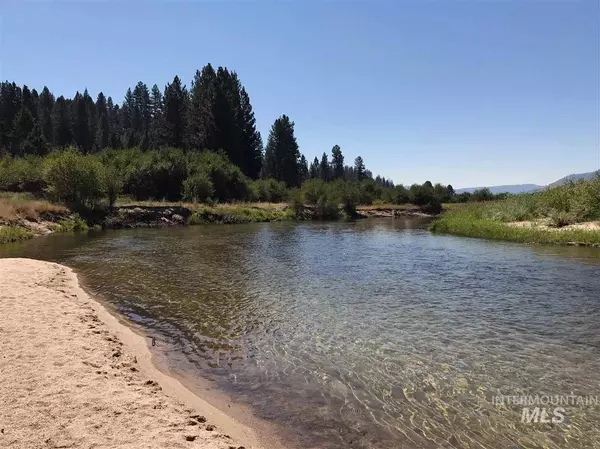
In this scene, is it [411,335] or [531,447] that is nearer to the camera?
[531,447]

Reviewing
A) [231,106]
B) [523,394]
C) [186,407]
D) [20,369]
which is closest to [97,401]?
[186,407]

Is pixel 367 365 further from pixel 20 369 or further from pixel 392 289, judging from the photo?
pixel 392 289

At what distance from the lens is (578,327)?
11.8 metres

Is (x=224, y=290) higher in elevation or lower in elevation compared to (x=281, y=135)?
lower

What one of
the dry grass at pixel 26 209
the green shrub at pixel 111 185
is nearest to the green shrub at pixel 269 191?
the green shrub at pixel 111 185

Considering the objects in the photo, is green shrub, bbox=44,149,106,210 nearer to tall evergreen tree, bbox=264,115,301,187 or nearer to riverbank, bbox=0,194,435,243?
riverbank, bbox=0,194,435,243

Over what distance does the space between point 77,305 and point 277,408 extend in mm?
8438

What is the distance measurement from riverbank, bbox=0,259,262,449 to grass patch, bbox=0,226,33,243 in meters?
26.3

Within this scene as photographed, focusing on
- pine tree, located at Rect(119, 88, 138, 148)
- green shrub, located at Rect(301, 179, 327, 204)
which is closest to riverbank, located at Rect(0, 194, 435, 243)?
green shrub, located at Rect(301, 179, 327, 204)

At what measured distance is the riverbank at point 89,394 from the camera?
5621 mm

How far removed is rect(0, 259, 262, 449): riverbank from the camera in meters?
5.62

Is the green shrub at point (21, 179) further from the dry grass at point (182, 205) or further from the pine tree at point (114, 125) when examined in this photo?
the pine tree at point (114, 125)

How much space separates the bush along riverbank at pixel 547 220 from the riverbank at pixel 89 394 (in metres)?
30.6

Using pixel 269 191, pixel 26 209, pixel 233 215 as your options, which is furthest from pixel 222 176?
pixel 26 209
